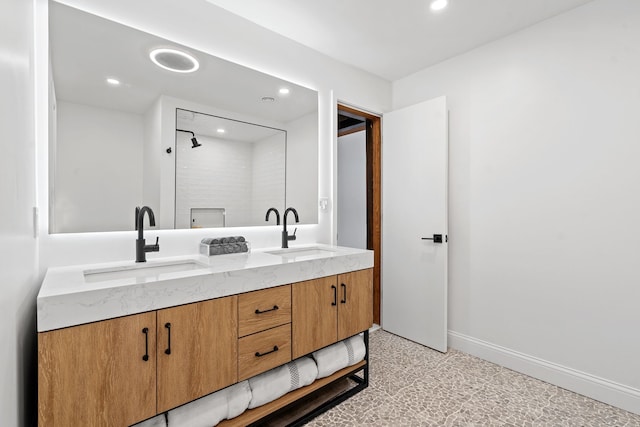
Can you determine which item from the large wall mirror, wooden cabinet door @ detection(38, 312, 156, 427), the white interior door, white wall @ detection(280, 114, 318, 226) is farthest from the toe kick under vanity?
the white interior door

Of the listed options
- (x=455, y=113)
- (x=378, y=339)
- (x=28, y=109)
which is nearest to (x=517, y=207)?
(x=455, y=113)

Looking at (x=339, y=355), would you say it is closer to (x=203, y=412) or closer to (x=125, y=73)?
(x=203, y=412)

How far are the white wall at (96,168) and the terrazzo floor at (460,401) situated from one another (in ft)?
5.52

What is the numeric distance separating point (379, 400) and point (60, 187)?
2.24 m

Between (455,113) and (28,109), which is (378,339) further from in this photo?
(28,109)

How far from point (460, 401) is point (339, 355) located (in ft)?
2.76

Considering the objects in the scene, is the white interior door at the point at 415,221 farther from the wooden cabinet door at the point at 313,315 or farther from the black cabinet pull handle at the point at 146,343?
the black cabinet pull handle at the point at 146,343

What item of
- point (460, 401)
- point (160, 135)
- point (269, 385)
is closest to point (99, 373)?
point (269, 385)

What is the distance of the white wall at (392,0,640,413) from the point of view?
6.43 feet

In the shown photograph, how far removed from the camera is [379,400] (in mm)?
2016

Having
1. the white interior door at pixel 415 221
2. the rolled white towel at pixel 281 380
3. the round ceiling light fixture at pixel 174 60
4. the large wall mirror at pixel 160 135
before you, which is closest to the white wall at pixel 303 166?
the large wall mirror at pixel 160 135

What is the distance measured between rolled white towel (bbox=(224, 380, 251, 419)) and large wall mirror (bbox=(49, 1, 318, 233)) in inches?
39.5

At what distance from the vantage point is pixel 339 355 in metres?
2.01

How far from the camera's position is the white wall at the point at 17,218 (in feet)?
2.73
